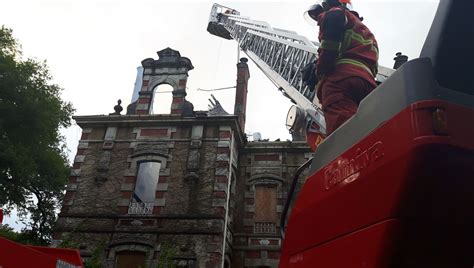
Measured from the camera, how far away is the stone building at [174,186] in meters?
13.5

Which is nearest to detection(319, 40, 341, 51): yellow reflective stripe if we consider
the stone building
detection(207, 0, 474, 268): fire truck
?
detection(207, 0, 474, 268): fire truck

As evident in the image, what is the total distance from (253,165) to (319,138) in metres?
10.7

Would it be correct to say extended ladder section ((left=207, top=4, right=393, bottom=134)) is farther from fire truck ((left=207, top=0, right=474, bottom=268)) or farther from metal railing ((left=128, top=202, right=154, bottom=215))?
metal railing ((left=128, top=202, right=154, bottom=215))

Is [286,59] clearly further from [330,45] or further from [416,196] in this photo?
[416,196]

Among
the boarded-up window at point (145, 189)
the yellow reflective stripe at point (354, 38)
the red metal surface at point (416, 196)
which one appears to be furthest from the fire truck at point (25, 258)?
the boarded-up window at point (145, 189)

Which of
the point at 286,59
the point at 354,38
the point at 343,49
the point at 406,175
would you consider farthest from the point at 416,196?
the point at 286,59

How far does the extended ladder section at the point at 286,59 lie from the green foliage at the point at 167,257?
20.3ft

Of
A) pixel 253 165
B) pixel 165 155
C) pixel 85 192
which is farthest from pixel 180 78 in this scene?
pixel 85 192

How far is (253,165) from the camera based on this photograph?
16.4m

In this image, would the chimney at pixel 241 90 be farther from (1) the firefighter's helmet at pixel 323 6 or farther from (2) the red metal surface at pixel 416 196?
(2) the red metal surface at pixel 416 196

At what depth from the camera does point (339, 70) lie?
9.26ft

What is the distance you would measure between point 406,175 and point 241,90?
55.8ft

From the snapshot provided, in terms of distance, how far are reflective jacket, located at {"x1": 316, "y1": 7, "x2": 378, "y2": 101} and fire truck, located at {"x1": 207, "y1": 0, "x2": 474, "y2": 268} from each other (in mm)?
710

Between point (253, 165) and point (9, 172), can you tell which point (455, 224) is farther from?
point (9, 172)
